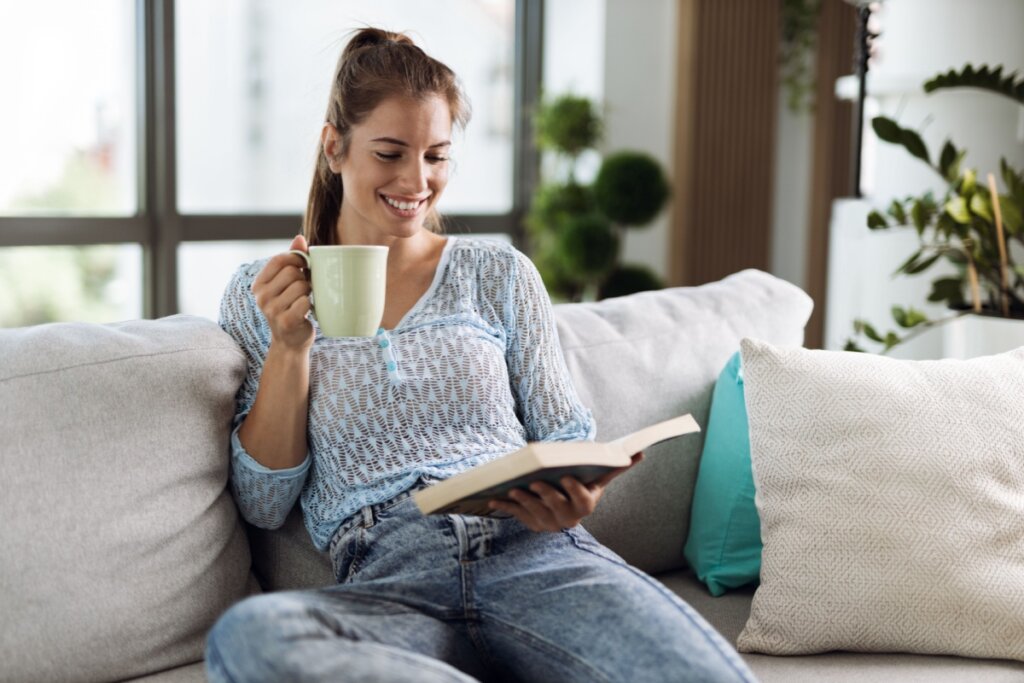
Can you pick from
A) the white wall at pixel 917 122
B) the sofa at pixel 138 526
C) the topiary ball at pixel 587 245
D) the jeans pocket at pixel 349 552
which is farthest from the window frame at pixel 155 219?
the jeans pocket at pixel 349 552

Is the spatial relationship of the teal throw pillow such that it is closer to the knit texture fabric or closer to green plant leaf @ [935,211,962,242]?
the knit texture fabric

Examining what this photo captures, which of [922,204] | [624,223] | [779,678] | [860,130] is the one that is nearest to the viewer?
[779,678]

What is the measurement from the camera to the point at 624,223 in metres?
4.45

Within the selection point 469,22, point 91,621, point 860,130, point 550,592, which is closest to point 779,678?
point 550,592

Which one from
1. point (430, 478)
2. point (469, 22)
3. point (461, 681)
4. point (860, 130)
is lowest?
point (461, 681)

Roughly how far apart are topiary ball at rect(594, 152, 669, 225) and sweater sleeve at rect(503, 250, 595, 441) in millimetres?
2776

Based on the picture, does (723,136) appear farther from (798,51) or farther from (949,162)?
(949,162)

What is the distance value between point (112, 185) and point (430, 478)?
290 cm

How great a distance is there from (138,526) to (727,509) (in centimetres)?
85

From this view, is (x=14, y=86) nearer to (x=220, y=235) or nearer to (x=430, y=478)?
(x=220, y=235)

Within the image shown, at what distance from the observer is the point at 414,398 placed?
149cm

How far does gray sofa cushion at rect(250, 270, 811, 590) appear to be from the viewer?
1703mm

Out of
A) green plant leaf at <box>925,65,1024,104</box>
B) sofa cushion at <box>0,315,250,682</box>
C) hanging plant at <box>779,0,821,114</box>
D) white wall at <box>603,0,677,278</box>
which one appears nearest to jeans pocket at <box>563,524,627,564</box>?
sofa cushion at <box>0,315,250,682</box>

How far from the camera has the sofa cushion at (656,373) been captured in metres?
1.75
